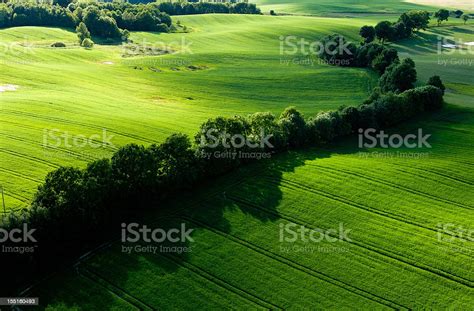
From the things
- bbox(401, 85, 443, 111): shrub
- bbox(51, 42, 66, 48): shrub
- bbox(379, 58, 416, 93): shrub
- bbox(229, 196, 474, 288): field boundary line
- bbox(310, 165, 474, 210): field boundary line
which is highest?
bbox(51, 42, 66, 48): shrub

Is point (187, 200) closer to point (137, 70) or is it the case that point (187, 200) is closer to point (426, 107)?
point (426, 107)

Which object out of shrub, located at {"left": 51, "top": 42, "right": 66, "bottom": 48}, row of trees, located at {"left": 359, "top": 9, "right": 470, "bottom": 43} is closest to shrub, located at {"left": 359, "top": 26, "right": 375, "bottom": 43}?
row of trees, located at {"left": 359, "top": 9, "right": 470, "bottom": 43}

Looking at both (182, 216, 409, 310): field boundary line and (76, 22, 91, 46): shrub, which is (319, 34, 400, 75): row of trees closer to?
(76, 22, 91, 46): shrub

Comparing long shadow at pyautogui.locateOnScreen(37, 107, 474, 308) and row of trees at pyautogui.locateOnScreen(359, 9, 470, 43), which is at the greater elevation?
row of trees at pyautogui.locateOnScreen(359, 9, 470, 43)

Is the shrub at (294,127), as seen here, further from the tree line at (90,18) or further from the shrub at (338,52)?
the tree line at (90,18)

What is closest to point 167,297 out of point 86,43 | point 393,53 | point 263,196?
point 263,196

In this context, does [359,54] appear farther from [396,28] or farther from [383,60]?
[396,28]

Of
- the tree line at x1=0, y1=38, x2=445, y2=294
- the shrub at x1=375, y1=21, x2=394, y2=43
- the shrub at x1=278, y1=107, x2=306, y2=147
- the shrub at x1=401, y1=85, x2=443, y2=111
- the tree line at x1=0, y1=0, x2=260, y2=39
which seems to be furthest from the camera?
the tree line at x1=0, y1=0, x2=260, y2=39

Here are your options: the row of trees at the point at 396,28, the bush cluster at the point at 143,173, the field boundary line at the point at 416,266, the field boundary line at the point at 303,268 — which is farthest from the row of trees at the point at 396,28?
the field boundary line at the point at 303,268
